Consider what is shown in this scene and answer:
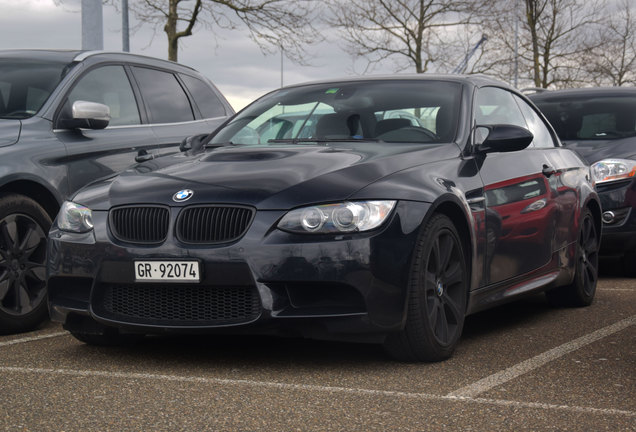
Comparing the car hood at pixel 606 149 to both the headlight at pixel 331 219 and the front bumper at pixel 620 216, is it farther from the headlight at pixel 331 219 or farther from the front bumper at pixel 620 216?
the headlight at pixel 331 219

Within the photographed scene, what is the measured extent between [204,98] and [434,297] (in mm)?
3921

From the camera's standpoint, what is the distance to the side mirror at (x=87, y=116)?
6605 millimetres

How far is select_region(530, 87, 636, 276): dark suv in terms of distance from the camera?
912 cm

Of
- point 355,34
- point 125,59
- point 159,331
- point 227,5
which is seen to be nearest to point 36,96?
point 125,59

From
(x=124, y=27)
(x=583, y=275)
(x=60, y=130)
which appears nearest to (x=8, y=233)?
(x=60, y=130)

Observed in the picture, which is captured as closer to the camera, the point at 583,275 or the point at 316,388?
the point at 316,388

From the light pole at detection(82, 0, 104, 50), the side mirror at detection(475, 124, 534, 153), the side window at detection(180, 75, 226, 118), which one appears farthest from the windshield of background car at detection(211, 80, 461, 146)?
the light pole at detection(82, 0, 104, 50)

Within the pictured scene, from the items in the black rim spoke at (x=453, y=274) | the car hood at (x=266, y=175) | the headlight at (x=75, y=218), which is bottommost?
the black rim spoke at (x=453, y=274)

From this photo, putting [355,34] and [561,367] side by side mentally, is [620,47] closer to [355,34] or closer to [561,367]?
[355,34]

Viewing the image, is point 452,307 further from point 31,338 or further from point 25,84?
point 25,84

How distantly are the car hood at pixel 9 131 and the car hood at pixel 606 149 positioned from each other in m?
5.02

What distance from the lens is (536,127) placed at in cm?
709

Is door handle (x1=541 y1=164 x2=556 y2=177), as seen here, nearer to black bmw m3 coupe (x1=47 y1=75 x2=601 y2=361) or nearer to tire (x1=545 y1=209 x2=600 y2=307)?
black bmw m3 coupe (x1=47 y1=75 x2=601 y2=361)

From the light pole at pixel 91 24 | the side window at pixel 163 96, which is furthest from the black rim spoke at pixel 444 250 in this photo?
the light pole at pixel 91 24
